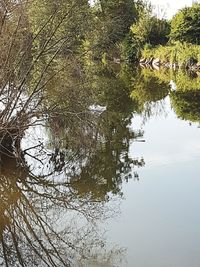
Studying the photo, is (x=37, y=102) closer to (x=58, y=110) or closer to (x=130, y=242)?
(x=58, y=110)

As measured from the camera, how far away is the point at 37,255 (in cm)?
657

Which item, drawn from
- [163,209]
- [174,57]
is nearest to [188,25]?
[174,57]

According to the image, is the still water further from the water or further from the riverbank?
the riverbank

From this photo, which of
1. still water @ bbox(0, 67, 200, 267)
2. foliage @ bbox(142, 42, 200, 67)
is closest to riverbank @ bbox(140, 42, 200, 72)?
foliage @ bbox(142, 42, 200, 67)

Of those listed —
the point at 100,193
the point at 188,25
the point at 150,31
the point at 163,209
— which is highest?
the point at 150,31

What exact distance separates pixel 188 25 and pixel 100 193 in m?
31.1

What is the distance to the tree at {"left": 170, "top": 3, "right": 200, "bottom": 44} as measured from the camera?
3772 centimetres

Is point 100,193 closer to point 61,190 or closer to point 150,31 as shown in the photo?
point 61,190

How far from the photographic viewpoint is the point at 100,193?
9.14 meters

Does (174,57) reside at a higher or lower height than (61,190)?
higher

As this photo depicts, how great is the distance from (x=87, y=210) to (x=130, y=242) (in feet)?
5.13

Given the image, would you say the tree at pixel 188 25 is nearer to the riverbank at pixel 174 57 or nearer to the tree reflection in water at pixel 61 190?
the riverbank at pixel 174 57

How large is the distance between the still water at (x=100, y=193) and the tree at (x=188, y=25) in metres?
23.2

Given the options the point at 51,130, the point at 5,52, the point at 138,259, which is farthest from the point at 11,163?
the point at 138,259
